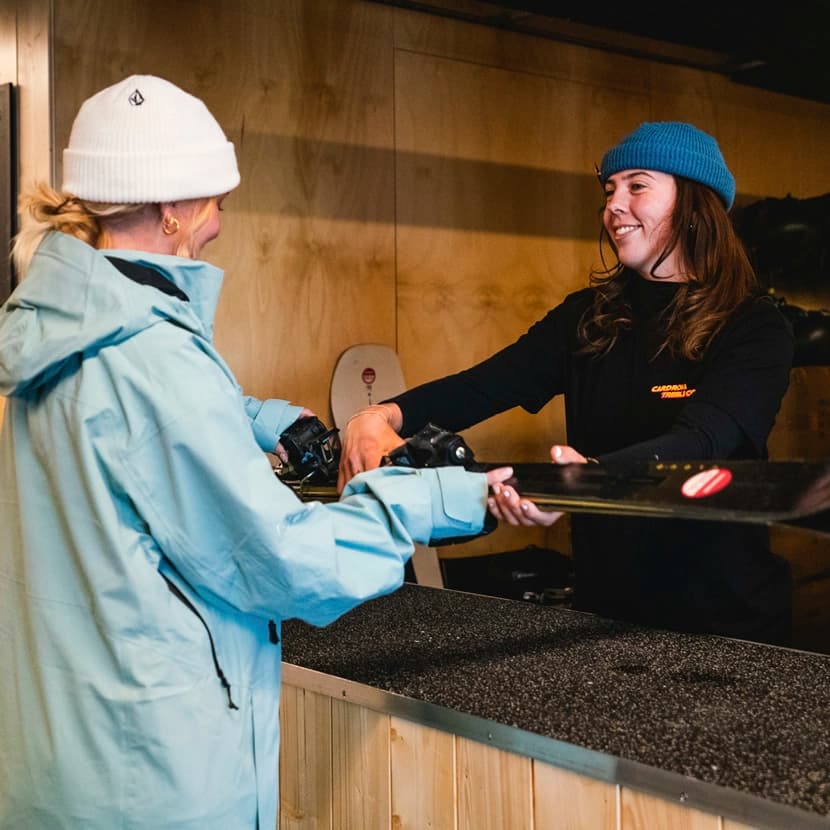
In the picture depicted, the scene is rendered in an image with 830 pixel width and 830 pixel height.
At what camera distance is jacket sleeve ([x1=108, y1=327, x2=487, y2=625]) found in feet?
3.85

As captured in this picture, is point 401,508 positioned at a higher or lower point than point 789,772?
higher

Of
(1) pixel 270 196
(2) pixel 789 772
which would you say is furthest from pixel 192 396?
(1) pixel 270 196

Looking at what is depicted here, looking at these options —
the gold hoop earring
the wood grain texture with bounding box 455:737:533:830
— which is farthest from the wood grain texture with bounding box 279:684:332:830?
the gold hoop earring

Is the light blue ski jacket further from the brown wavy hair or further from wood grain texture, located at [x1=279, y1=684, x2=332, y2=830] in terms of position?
the brown wavy hair

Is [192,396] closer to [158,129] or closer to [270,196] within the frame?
[158,129]

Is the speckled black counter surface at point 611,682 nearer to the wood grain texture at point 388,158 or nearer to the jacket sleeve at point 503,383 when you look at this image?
the jacket sleeve at point 503,383

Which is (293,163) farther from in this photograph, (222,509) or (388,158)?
(222,509)

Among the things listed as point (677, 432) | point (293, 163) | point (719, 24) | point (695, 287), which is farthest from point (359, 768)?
point (719, 24)

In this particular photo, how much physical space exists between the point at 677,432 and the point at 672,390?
238 millimetres

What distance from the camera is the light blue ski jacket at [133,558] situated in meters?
1.18

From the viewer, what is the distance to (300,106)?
3492 mm

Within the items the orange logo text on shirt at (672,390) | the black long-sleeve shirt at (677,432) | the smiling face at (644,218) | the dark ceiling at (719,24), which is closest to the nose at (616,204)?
the smiling face at (644,218)

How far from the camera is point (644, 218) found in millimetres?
2039

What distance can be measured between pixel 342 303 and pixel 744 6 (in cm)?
147
